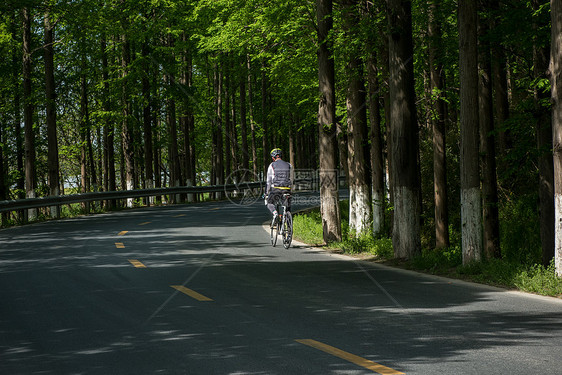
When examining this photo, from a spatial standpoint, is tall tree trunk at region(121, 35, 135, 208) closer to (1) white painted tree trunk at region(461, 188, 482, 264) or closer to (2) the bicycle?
(2) the bicycle

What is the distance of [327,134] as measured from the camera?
18.0 meters

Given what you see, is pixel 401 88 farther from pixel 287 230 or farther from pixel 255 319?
pixel 255 319

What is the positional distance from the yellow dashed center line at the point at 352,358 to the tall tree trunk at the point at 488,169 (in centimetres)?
955

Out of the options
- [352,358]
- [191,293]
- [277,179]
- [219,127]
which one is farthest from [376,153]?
[219,127]

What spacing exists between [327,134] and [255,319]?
1055 centimetres

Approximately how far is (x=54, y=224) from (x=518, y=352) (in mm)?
20215

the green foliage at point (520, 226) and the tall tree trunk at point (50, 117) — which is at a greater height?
the tall tree trunk at point (50, 117)

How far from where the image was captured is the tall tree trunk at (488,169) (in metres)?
15.9

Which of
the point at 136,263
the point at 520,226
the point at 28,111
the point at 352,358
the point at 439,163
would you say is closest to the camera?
the point at 352,358

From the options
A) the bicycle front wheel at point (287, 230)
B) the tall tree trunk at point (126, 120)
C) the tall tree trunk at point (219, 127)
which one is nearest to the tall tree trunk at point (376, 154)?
the bicycle front wheel at point (287, 230)

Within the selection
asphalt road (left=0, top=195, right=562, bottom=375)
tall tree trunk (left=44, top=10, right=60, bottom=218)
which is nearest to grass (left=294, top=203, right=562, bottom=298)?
asphalt road (left=0, top=195, right=562, bottom=375)

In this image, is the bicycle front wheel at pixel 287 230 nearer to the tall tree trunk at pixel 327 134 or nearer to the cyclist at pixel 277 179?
the cyclist at pixel 277 179

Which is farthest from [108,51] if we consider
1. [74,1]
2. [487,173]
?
[487,173]

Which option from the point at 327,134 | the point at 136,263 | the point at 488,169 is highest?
the point at 327,134
